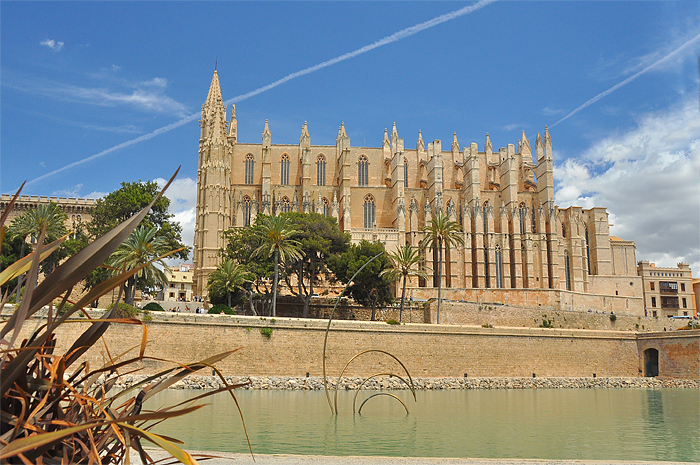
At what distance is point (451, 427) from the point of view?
17609 mm

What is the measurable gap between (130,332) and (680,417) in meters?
23.8

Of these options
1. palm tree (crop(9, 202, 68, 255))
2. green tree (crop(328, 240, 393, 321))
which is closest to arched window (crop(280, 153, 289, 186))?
green tree (crop(328, 240, 393, 321))

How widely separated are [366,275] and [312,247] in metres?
4.02

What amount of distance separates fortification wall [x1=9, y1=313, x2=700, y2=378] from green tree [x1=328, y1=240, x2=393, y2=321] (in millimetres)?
5731

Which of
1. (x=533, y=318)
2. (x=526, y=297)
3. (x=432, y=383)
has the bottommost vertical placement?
(x=432, y=383)

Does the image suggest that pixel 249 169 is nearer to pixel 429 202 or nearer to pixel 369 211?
pixel 369 211

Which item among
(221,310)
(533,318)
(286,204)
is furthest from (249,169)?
(533,318)

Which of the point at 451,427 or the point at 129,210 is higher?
the point at 129,210

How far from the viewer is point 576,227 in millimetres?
60875

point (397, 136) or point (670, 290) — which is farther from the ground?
point (397, 136)

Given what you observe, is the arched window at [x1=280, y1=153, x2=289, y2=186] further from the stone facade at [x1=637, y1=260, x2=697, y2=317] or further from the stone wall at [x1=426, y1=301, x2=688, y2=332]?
the stone facade at [x1=637, y1=260, x2=697, y2=317]

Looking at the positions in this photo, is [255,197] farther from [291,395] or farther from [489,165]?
[291,395]

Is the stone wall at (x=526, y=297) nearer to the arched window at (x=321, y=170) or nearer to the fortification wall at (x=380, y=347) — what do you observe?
the fortification wall at (x=380, y=347)

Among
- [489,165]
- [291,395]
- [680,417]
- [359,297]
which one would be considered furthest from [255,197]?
[680,417]
